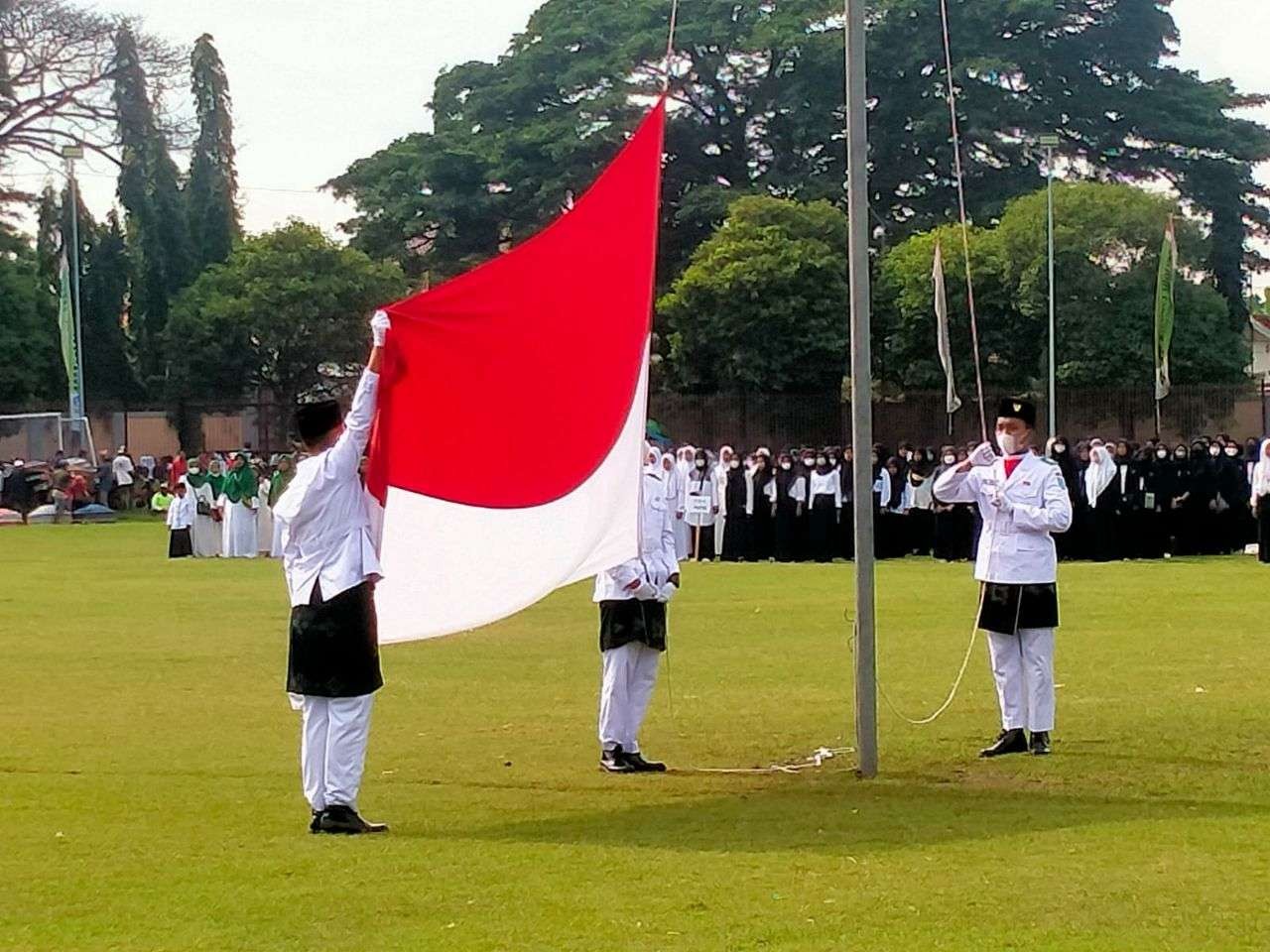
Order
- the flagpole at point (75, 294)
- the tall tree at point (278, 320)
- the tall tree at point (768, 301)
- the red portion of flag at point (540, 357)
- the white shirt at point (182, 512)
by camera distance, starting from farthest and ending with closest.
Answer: the tall tree at point (278, 320) → the flagpole at point (75, 294) → the tall tree at point (768, 301) → the white shirt at point (182, 512) → the red portion of flag at point (540, 357)

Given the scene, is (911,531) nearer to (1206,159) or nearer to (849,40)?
(849,40)

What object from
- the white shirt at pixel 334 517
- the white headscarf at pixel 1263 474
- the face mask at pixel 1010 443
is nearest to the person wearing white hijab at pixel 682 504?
the white headscarf at pixel 1263 474

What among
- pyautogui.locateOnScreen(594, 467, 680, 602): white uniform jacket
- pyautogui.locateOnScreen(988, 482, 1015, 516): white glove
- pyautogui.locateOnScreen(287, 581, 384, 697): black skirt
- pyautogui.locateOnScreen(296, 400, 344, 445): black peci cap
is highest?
pyautogui.locateOnScreen(296, 400, 344, 445): black peci cap

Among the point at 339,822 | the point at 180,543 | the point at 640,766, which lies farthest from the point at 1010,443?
the point at 180,543

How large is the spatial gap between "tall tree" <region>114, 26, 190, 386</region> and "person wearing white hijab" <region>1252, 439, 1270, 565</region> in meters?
41.1

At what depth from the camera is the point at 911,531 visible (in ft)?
98.2

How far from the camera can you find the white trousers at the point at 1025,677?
10.6 m

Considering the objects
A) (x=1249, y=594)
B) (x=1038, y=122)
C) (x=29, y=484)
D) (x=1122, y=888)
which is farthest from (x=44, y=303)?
(x=1122, y=888)

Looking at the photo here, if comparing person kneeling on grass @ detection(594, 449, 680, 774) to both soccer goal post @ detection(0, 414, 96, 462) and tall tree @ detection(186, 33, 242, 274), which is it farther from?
tall tree @ detection(186, 33, 242, 274)

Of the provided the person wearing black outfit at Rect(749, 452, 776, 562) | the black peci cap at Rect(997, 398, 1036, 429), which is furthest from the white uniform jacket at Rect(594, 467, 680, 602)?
the person wearing black outfit at Rect(749, 452, 776, 562)

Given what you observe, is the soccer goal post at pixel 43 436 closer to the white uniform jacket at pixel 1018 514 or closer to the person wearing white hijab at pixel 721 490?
the person wearing white hijab at pixel 721 490

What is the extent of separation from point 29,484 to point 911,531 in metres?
24.8

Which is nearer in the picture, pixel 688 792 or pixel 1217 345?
pixel 688 792

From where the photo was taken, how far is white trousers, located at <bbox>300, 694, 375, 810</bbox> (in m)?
8.47
